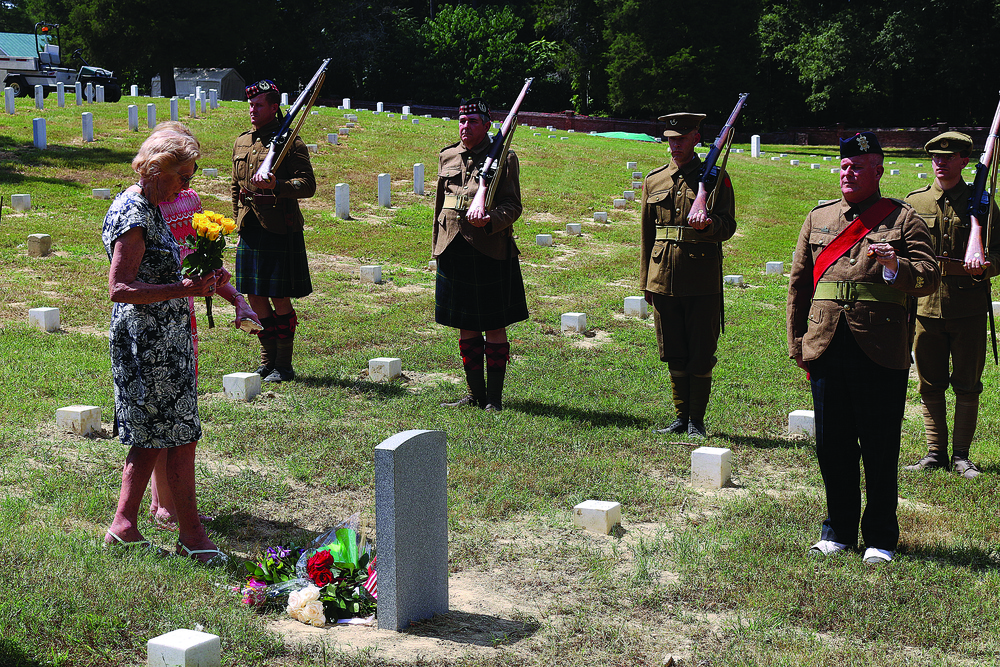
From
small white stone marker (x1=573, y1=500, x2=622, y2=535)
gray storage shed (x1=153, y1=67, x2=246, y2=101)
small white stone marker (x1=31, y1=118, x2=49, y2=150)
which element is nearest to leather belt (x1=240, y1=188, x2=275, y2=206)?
small white stone marker (x1=573, y1=500, x2=622, y2=535)

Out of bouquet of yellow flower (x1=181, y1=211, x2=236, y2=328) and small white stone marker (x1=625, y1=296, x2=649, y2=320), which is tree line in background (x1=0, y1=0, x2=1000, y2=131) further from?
bouquet of yellow flower (x1=181, y1=211, x2=236, y2=328)

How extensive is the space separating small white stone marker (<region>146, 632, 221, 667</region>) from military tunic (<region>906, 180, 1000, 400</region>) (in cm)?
534

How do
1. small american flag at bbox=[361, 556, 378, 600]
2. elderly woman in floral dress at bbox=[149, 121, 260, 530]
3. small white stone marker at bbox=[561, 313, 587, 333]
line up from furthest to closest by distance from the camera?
small white stone marker at bbox=[561, 313, 587, 333]
elderly woman in floral dress at bbox=[149, 121, 260, 530]
small american flag at bbox=[361, 556, 378, 600]

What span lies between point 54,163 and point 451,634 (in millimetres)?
16567

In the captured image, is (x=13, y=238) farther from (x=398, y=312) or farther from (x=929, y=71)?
(x=929, y=71)

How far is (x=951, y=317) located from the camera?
6.88 m

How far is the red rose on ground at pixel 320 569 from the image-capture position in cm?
468

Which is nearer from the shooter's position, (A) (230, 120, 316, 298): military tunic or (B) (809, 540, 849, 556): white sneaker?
(B) (809, 540, 849, 556): white sneaker

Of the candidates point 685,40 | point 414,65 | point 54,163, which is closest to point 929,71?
point 685,40

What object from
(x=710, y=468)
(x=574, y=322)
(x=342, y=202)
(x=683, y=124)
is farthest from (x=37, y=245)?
(x=710, y=468)

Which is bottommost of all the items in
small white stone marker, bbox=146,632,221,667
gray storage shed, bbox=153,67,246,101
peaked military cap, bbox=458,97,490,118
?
small white stone marker, bbox=146,632,221,667

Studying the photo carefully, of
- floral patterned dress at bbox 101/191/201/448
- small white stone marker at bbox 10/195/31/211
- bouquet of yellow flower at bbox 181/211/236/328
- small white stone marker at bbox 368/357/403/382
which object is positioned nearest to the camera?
floral patterned dress at bbox 101/191/201/448

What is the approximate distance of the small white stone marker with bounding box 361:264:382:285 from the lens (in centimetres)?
1345

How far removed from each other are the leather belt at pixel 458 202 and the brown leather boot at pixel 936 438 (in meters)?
3.82
